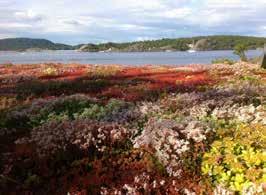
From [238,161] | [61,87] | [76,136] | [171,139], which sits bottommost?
[61,87]

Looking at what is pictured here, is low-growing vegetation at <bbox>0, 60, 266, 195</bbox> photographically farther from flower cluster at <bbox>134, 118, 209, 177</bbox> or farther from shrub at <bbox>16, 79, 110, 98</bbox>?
shrub at <bbox>16, 79, 110, 98</bbox>

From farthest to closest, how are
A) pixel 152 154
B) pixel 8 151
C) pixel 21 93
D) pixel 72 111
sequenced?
pixel 21 93, pixel 72 111, pixel 8 151, pixel 152 154

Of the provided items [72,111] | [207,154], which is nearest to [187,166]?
[207,154]

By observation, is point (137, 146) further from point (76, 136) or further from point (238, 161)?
point (238, 161)

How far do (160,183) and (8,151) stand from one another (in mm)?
4967

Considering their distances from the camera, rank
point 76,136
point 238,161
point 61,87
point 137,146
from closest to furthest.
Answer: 1. point 238,161
2. point 137,146
3. point 76,136
4. point 61,87

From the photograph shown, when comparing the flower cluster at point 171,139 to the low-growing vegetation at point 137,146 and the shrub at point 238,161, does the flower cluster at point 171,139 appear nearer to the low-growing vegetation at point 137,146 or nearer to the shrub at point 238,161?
the low-growing vegetation at point 137,146

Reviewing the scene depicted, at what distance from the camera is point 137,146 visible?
13.4 m

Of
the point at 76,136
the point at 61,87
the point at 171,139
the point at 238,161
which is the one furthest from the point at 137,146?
the point at 61,87

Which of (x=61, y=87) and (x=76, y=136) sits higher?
(x=76, y=136)

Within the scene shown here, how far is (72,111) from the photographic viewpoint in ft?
61.7

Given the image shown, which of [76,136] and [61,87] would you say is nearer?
[76,136]

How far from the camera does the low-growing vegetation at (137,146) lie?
1163 centimetres

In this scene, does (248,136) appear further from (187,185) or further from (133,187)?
(133,187)
